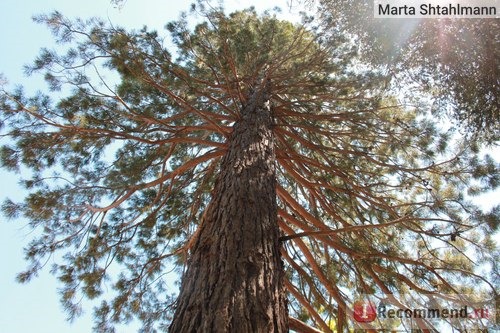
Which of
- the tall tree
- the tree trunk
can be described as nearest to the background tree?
the tall tree

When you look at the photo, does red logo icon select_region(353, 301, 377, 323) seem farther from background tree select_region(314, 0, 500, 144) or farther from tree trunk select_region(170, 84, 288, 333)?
background tree select_region(314, 0, 500, 144)

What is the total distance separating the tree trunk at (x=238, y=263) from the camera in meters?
1.57

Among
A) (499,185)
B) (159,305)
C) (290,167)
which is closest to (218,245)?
(290,167)

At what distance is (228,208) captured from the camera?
2.27m

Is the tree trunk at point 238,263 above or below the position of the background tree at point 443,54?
below

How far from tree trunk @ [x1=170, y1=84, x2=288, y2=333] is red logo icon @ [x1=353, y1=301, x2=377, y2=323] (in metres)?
1.58

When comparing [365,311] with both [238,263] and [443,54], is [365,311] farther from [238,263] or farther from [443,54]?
[443,54]

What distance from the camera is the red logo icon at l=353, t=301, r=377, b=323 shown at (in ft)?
10.8

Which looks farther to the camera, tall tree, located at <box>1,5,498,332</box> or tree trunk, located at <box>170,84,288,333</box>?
tall tree, located at <box>1,5,498,332</box>

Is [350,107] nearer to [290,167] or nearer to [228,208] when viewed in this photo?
[290,167]

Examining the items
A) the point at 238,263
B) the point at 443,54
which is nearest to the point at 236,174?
the point at 238,263

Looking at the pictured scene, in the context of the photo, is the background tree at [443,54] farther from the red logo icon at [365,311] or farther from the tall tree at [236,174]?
the red logo icon at [365,311]

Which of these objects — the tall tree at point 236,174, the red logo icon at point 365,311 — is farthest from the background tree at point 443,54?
the red logo icon at point 365,311

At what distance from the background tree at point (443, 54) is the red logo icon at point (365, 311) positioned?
8.35ft
